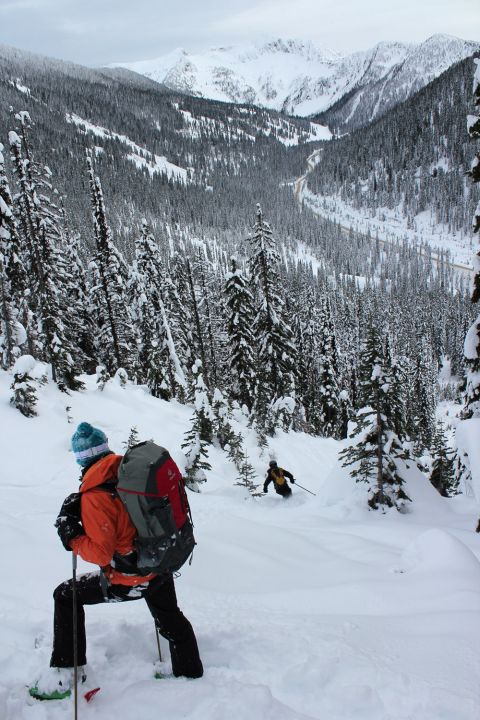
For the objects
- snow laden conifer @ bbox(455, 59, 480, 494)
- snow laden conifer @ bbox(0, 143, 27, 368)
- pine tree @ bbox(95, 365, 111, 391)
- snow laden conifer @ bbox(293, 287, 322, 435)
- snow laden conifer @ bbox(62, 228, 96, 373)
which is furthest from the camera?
snow laden conifer @ bbox(293, 287, 322, 435)

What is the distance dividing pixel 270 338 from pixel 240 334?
2292 mm

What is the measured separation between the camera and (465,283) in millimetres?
154000

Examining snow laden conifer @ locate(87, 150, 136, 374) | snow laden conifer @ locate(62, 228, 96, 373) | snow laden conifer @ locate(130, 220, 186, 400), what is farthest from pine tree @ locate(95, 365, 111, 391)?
snow laden conifer @ locate(62, 228, 96, 373)

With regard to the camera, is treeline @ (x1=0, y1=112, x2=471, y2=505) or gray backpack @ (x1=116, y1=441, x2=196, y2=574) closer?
gray backpack @ (x1=116, y1=441, x2=196, y2=574)

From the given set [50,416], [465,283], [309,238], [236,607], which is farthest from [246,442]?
[309,238]

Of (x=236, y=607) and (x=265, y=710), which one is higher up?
(x=265, y=710)

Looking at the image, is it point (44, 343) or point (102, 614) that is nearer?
point (102, 614)

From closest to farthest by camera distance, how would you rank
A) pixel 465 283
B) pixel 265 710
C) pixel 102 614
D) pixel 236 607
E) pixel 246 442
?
pixel 265 710, pixel 102 614, pixel 236 607, pixel 246 442, pixel 465 283

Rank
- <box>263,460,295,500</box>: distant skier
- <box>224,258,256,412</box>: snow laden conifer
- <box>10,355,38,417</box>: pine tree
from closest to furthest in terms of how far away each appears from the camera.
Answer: <box>263,460,295,500</box>: distant skier
<box>10,355,38,417</box>: pine tree
<box>224,258,256,412</box>: snow laden conifer

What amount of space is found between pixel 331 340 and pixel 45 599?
35.0m

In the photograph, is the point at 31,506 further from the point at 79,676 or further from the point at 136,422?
the point at 136,422

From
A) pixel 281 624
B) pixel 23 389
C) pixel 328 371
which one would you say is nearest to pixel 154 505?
pixel 281 624

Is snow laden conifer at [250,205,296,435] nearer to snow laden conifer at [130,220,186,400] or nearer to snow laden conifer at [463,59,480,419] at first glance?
snow laden conifer at [130,220,186,400]

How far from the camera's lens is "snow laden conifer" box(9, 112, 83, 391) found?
63.1 ft
